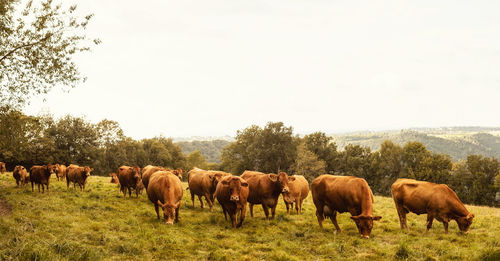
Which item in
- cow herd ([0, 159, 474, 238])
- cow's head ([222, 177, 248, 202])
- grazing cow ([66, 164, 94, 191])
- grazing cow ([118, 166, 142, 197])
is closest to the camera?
cow herd ([0, 159, 474, 238])

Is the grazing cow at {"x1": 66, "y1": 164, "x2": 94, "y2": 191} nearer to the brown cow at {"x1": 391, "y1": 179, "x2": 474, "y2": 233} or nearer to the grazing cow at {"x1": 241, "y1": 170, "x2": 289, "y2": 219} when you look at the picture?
the grazing cow at {"x1": 241, "y1": 170, "x2": 289, "y2": 219}

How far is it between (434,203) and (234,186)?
791 centimetres

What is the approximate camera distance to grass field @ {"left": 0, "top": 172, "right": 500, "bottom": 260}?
345 inches

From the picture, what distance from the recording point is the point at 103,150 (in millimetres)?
55750

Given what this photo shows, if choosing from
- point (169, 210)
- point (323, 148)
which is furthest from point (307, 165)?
point (169, 210)

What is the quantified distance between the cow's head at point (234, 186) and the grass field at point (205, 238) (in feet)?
4.48

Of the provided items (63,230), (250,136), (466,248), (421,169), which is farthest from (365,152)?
(63,230)

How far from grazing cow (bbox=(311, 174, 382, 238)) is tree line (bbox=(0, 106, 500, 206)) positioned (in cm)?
4023

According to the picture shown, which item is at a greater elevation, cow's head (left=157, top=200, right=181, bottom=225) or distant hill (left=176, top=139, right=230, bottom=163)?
cow's head (left=157, top=200, right=181, bottom=225)

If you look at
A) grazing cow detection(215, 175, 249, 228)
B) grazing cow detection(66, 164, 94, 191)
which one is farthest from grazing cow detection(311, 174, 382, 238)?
grazing cow detection(66, 164, 94, 191)

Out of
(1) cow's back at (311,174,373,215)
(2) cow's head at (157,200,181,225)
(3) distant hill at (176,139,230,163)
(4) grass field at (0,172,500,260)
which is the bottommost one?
(3) distant hill at (176,139,230,163)

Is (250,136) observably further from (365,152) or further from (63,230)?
(63,230)

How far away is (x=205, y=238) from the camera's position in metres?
10.8

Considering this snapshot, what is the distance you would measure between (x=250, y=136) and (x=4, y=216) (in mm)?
50733
